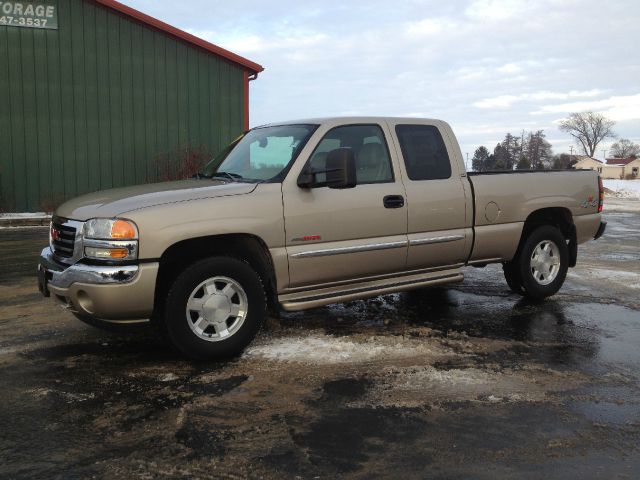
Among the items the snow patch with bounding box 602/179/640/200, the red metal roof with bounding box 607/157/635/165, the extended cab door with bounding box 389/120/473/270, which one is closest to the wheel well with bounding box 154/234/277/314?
the extended cab door with bounding box 389/120/473/270

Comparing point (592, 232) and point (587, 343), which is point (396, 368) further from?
point (592, 232)

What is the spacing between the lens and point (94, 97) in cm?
1717

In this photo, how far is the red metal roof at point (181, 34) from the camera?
1692cm

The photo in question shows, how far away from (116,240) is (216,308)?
0.88 m

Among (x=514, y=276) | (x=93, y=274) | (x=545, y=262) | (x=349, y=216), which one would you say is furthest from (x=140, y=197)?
(x=545, y=262)

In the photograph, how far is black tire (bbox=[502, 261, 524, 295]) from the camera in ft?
20.9

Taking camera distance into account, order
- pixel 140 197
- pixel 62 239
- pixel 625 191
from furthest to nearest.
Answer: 1. pixel 625 191
2. pixel 62 239
3. pixel 140 197

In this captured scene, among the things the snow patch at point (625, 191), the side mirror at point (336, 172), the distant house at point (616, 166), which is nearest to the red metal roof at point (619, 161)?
the distant house at point (616, 166)

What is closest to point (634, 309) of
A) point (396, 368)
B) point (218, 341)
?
point (396, 368)

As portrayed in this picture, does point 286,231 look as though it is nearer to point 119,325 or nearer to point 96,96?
point 119,325

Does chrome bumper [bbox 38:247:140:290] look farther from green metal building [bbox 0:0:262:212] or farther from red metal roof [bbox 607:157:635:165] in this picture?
red metal roof [bbox 607:157:635:165]

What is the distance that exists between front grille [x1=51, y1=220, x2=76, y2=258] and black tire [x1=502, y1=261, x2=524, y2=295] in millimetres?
4483

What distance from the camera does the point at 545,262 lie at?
6.46 metres

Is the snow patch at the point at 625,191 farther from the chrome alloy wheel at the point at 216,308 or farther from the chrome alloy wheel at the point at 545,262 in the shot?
the chrome alloy wheel at the point at 216,308
